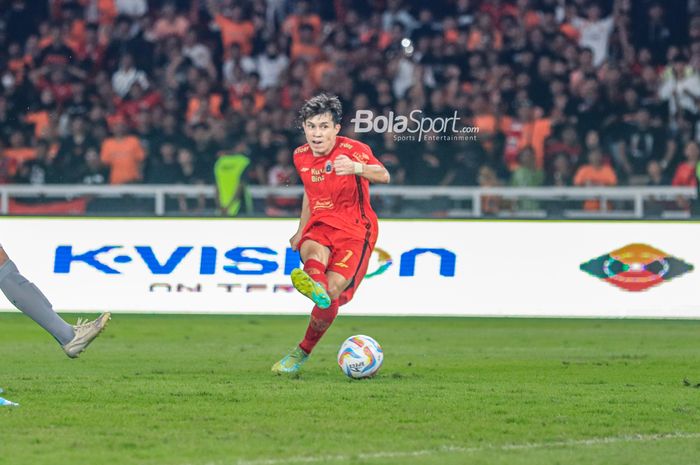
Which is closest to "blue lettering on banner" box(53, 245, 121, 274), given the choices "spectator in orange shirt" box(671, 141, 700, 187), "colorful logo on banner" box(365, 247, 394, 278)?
"colorful logo on banner" box(365, 247, 394, 278)

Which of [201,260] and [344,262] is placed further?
[201,260]

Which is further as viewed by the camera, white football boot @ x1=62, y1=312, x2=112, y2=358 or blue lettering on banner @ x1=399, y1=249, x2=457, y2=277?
blue lettering on banner @ x1=399, y1=249, x2=457, y2=277

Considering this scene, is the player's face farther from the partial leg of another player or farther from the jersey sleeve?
the partial leg of another player

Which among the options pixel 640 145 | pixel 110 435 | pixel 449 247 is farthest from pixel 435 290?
pixel 110 435

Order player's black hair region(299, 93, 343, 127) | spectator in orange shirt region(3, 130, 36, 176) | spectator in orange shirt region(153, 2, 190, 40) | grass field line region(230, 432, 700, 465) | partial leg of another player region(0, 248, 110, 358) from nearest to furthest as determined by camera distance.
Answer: grass field line region(230, 432, 700, 465) → partial leg of another player region(0, 248, 110, 358) → player's black hair region(299, 93, 343, 127) → spectator in orange shirt region(3, 130, 36, 176) → spectator in orange shirt region(153, 2, 190, 40)

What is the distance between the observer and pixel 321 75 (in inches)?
668

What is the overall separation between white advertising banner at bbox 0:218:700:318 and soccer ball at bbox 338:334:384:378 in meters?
4.55

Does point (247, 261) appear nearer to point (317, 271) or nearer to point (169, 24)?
point (317, 271)

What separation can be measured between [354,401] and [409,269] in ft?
19.5

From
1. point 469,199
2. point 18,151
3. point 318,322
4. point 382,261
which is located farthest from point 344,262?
point 18,151

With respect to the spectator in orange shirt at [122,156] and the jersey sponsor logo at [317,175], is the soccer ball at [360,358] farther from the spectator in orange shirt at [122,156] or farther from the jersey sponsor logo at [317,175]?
the spectator in orange shirt at [122,156]

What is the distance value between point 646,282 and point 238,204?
4.24 metres

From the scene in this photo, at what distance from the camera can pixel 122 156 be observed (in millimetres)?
15133

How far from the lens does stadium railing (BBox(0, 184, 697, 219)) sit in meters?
13.9
